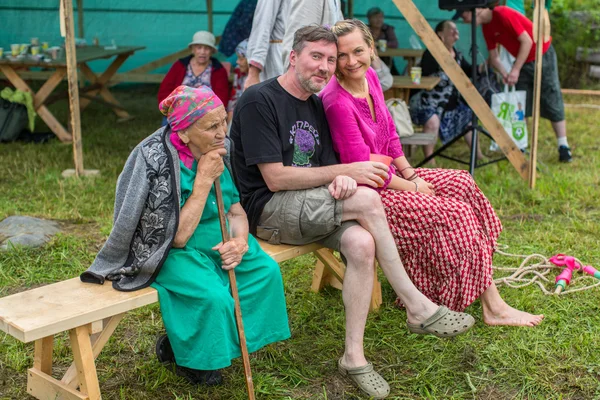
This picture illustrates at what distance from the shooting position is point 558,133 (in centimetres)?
679

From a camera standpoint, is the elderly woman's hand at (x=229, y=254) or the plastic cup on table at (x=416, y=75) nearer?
the elderly woman's hand at (x=229, y=254)

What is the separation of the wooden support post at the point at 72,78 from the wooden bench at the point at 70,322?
328cm

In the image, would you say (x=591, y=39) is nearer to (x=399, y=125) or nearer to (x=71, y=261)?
(x=399, y=125)

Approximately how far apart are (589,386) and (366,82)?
5.10ft

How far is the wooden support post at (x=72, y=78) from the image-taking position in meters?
5.49

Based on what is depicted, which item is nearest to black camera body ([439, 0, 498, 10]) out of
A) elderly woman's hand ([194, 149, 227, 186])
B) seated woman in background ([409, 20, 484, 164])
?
seated woman in background ([409, 20, 484, 164])

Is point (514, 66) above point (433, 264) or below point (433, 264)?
above

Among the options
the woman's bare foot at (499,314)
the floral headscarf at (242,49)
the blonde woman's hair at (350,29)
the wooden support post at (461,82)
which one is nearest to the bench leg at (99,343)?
the blonde woman's hair at (350,29)

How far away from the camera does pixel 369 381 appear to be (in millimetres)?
2807

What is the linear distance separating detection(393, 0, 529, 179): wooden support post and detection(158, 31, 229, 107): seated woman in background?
2085 millimetres

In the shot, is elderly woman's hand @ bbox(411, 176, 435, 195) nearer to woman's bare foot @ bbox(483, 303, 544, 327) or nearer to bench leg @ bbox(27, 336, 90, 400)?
woman's bare foot @ bbox(483, 303, 544, 327)

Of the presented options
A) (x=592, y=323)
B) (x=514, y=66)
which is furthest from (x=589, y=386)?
(x=514, y=66)

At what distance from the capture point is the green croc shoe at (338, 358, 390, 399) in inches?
109

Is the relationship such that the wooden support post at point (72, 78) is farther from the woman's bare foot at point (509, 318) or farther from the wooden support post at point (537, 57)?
the woman's bare foot at point (509, 318)
